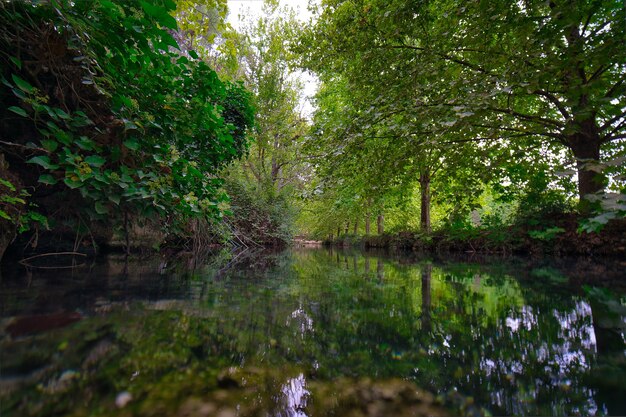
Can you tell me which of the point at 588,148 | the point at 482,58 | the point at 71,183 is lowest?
the point at 71,183

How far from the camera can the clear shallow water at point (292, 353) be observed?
2.46 ft

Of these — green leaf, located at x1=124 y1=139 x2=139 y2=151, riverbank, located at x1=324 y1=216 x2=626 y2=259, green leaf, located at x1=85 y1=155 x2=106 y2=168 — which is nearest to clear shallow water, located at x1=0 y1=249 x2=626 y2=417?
green leaf, located at x1=85 y1=155 x2=106 y2=168

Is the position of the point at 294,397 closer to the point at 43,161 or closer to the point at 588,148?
the point at 43,161

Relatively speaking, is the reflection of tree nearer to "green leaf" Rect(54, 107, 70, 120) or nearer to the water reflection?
the water reflection

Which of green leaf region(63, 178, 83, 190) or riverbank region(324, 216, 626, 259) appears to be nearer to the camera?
green leaf region(63, 178, 83, 190)

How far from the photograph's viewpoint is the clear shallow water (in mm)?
749

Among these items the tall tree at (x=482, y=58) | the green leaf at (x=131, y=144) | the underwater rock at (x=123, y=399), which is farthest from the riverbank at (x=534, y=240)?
the green leaf at (x=131, y=144)

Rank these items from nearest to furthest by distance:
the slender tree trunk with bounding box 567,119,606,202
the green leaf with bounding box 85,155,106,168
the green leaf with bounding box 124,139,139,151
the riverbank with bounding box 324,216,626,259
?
the green leaf with bounding box 85,155,106,168, the green leaf with bounding box 124,139,139,151, the slender tree trunk with bounding box 567,119,606,202, the riverbank with bounding box 324,216,626,259

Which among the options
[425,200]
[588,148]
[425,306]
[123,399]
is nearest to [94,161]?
[123,399]

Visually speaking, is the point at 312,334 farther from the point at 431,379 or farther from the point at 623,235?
the point at 623,235

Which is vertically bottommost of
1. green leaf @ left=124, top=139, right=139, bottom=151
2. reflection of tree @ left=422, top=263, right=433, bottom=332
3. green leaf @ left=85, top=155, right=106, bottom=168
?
reflection of tree @ left=422, top=263, right=433, bottom=332

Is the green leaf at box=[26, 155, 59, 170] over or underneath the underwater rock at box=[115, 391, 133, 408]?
over

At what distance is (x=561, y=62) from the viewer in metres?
3.09

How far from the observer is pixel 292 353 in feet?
3.58
